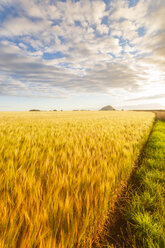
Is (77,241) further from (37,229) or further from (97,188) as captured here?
(97,188)

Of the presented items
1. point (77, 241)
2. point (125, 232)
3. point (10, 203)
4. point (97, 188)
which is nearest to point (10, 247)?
point (10, 203)

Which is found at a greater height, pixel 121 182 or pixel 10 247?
pixel 10 247

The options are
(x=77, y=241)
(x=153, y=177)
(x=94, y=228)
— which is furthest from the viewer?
(x=153, y=177)

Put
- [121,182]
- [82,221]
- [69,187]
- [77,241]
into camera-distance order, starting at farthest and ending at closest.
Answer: [121,182], [69,187], [82,221], [77,241]

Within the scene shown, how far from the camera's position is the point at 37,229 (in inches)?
34.9

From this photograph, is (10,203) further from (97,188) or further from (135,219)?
(135,219)

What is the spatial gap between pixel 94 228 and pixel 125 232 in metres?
0.31

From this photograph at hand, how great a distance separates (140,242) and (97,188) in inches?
21.2

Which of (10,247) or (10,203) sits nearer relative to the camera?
(10,247)

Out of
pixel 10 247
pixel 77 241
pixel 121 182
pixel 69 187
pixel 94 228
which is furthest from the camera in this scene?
pixel 121 182

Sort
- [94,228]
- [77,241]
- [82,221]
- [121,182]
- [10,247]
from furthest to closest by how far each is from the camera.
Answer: [121,182]
[94,228]
[82,221]
[77,241]
[10,247]

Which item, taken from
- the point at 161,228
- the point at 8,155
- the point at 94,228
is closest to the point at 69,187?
the point at 94,228

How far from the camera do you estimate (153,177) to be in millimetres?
2193

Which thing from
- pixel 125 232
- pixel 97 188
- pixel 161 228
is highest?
pixel 97 188
